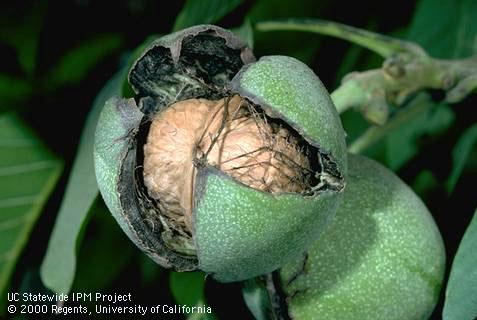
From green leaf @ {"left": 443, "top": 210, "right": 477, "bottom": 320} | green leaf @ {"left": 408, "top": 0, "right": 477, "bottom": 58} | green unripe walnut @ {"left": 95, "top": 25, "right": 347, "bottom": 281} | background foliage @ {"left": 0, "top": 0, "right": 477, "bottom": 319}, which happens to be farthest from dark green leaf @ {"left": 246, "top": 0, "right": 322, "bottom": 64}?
green leaf @ {"left": 443, "top": 210, "right": 477, "bottom": 320}

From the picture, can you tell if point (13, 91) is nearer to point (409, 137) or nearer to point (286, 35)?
point (286, 35)

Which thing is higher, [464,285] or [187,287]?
[464,285]

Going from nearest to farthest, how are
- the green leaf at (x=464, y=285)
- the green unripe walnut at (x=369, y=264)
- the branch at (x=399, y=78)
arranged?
the green leaf at (x=464, y=285)
the green unripe walnut at (x=369, y=264)
the branch at (x=399, y=78)

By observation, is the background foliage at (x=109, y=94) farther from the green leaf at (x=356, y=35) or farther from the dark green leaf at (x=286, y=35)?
the green leaf at (x=356, y=35)

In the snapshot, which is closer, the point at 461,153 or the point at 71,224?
the point at 71,224

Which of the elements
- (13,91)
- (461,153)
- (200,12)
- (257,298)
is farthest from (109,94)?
(461,153)

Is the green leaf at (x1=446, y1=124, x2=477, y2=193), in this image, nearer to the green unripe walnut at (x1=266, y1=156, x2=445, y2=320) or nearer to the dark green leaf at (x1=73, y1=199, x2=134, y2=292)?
the green unripe walnut at (x1=266, y1=156, x2=445, y2=320)

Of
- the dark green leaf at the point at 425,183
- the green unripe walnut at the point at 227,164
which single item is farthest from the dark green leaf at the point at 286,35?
the green unripe walnut at the point at 227,164
